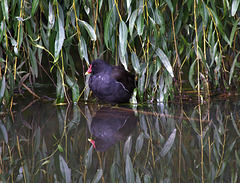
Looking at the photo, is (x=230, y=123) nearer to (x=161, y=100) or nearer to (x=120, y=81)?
(x=161, y=100)

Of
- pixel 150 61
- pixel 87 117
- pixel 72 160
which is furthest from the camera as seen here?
pixel 150 61

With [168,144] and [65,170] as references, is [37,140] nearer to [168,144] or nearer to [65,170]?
[65,170]

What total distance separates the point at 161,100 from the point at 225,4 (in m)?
0.90

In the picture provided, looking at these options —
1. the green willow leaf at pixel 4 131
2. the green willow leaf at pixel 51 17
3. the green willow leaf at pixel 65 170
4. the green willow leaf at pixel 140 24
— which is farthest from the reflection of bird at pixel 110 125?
the green willow leaf at pixel 51 17

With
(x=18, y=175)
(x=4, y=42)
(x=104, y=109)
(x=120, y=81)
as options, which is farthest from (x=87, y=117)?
(x=18, y=175)

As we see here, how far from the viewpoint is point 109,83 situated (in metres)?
3.34

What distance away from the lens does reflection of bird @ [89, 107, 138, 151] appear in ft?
7.43

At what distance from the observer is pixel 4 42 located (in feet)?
9.71

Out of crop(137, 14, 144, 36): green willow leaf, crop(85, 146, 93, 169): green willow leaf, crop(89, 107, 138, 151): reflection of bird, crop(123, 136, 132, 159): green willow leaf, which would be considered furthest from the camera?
crop(137, 14, 144, 36): green willow leaf

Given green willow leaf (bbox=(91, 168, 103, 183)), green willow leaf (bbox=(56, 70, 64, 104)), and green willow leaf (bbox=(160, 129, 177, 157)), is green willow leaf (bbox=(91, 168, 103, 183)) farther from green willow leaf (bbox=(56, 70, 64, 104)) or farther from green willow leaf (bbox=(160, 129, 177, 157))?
green willow leaf (bbox=(56, 70, 64, 104))

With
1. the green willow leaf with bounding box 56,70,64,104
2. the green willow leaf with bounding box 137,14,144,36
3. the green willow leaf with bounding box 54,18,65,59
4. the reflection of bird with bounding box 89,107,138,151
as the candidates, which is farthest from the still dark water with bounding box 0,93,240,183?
the green willow leaf with bounding box 137,14,144,36

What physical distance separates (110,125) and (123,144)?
1.56ft

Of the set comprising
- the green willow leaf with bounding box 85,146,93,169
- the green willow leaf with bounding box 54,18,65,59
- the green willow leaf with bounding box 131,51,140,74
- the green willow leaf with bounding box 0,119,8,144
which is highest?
the green willow leaf with bounding box 54,18,65,59

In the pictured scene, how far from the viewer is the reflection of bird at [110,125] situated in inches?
89.2
